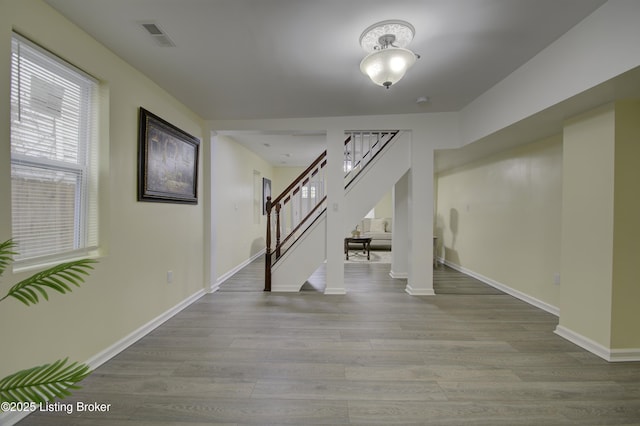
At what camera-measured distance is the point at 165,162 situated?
2768 millimetres

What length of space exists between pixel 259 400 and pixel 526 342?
2316 mm

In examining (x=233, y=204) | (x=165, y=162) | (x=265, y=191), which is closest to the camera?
(x=165, y=162)

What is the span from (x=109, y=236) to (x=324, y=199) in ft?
8.31

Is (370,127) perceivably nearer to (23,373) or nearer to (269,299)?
(269,299)

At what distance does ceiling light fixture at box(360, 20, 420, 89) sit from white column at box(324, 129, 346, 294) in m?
1.68

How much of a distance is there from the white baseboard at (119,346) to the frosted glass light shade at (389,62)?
296cm

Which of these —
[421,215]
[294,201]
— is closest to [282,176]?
[294,201]

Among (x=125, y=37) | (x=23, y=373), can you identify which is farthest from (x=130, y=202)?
(x=23, y=373)

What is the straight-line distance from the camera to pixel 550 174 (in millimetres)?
2990

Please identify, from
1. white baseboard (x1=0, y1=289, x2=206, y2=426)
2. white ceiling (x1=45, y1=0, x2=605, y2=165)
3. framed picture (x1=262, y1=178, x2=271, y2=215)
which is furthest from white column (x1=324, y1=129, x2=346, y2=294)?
framed picture (x1=262, y1=178, x2=271, y2=215)

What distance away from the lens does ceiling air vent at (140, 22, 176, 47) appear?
1.81 m

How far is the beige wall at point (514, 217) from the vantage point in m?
2.98

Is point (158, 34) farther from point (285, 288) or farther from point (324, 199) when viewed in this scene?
point (285, 288)

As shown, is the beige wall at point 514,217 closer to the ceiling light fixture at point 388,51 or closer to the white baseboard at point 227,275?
the ceiling light fixture at point 388,51
